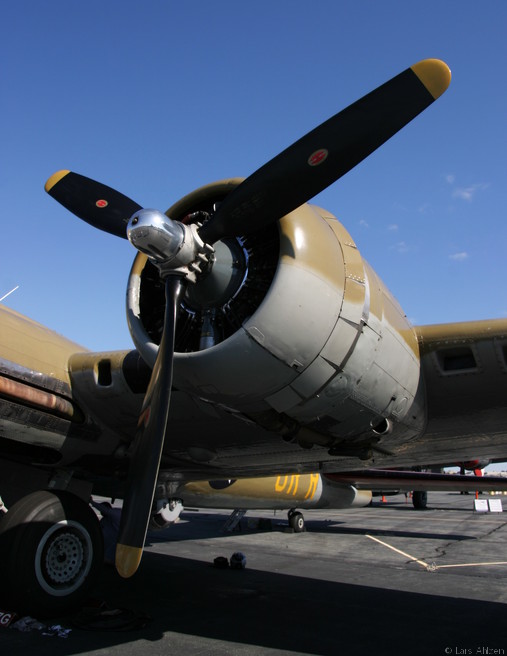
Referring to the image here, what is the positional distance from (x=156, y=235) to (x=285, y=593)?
6220 mm

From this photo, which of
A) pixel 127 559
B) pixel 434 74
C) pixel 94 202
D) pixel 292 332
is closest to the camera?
pixel 434 74

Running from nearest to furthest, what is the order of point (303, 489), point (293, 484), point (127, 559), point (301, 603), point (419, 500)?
point (127, 559) < point (301, 603) < point (293, 484) < point (303, 489) < point (419, 500)

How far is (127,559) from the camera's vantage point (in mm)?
4250

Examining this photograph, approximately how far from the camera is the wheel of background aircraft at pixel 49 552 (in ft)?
19.2

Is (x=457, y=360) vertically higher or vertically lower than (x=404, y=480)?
lower

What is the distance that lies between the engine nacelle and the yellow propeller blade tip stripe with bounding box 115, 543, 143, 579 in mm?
1412

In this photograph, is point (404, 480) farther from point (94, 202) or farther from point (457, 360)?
point (94, 202)

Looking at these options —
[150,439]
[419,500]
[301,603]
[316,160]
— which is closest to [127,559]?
[150,439]

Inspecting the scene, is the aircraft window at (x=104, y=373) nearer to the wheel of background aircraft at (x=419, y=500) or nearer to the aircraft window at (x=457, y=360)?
the aircraft window at (x=457, y=360)

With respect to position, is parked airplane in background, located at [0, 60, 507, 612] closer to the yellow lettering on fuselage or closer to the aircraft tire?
the yellow lettering on fuselage

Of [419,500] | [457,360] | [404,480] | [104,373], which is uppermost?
[419,500]

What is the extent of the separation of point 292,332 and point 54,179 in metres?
3.67

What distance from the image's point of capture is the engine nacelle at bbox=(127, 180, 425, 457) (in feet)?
14.5

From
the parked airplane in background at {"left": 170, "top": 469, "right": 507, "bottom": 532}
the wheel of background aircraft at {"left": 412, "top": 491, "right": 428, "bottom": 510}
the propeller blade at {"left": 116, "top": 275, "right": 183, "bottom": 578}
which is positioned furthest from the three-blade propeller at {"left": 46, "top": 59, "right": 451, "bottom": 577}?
the wheel of background aircraft at {"left": 412, "top": 491, "right": 428, "bottom": 510}
